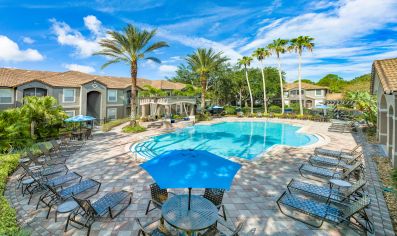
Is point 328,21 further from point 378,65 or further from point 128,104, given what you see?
point 128,104

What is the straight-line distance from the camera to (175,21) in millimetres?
28766

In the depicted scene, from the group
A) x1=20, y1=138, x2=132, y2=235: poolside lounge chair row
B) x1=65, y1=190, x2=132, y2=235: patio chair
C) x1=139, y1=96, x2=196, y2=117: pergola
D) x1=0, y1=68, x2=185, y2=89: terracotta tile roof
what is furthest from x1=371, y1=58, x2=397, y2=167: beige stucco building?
x1=0, y1=68, x2=185, y2=89: terracotta tile roof

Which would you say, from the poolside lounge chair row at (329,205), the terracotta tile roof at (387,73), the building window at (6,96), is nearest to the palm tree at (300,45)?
the terracotta tile roof at (387,73)

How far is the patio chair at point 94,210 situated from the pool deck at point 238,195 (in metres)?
0.21

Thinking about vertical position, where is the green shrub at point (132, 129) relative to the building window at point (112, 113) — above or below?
below

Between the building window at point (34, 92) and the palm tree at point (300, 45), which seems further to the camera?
the palm tree at point (300, 45)

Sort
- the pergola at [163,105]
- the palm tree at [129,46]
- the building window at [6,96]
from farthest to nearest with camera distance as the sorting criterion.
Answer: the pergola at [163,105]
the building window at [6,96]
the palm tree at [129,46]

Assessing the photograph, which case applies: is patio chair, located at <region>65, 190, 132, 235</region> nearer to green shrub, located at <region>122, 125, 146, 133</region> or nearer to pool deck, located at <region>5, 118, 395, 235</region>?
pool deck, located at <region>5, 118, 395, 235</region>

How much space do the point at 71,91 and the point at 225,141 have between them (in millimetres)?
23463

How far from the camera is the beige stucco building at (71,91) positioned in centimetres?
2383

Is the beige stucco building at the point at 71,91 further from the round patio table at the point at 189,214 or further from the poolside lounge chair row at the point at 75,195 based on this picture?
the round patio table at the point at 189,214

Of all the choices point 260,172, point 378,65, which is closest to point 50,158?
point 260,172

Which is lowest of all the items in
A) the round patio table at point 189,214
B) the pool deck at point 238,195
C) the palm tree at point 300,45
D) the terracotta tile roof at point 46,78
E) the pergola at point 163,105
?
the pool deck at point 238,195

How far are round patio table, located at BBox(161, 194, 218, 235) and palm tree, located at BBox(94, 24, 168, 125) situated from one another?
20.3m
